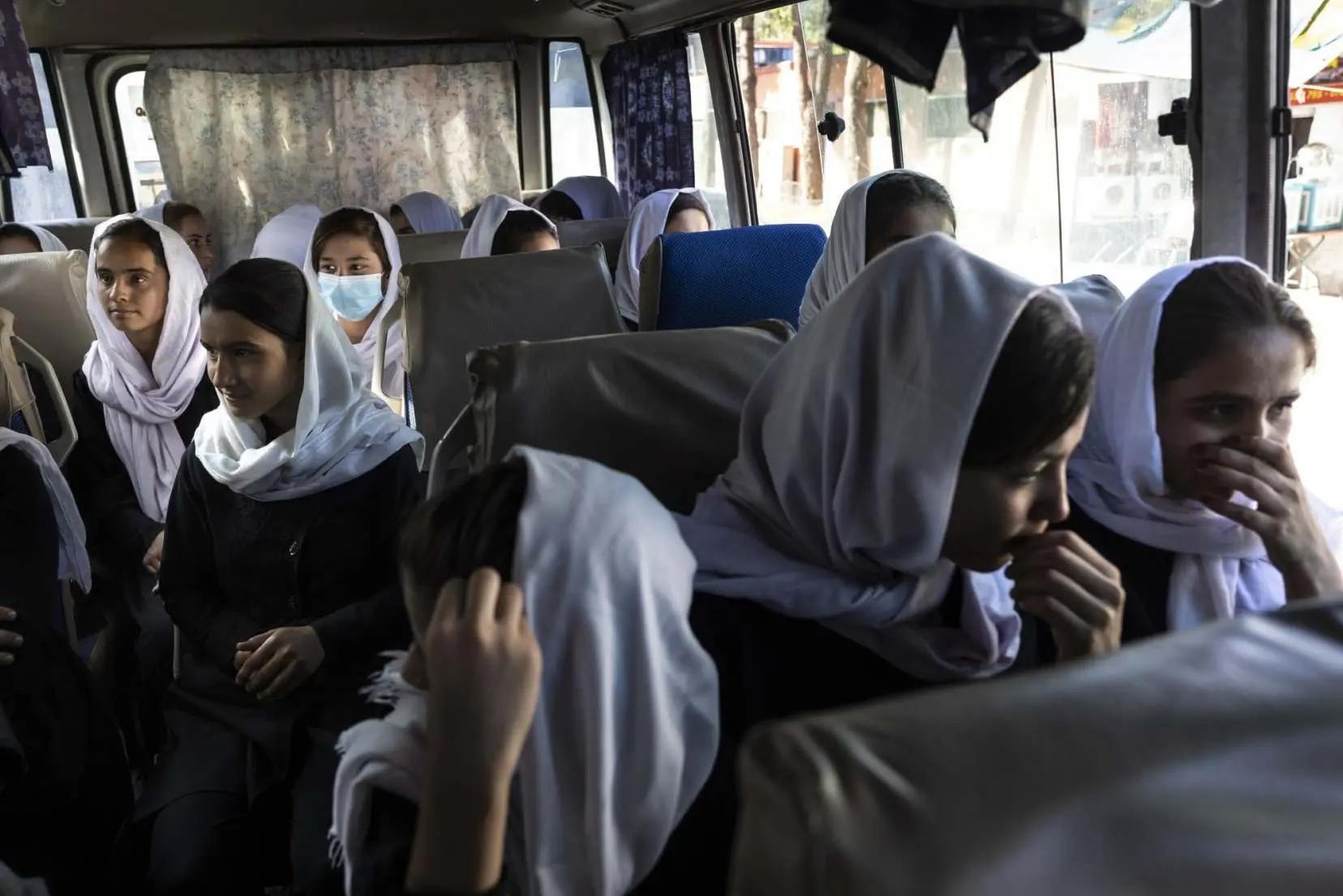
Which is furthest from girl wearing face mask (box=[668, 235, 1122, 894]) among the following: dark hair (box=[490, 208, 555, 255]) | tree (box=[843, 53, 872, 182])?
tree (box=[843, 53, 872, 182])

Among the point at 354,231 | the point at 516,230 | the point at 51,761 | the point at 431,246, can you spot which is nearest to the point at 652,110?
the point at 431,246

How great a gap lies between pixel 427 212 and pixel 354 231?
9.44ft

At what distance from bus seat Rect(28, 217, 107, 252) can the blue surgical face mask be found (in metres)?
2.33

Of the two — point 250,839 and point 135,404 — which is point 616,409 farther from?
point 135,404

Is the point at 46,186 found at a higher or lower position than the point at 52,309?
higher

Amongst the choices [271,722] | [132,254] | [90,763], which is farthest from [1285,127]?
[132,254]

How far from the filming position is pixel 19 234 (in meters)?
4.66

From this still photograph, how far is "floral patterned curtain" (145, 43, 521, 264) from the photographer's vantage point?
6.69 m

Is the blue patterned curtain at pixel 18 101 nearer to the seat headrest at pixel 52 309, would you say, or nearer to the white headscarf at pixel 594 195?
the seat headrest at pixel 52 309

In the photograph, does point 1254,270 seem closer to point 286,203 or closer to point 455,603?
point 455,603

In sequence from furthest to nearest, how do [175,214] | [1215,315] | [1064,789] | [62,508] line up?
[175,214], [62,508], [1215,315], [1064,789]

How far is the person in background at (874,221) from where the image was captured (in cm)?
271

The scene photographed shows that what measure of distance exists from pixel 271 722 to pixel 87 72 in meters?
5.88

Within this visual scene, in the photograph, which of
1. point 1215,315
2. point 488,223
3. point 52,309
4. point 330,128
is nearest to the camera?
point 1215,315
